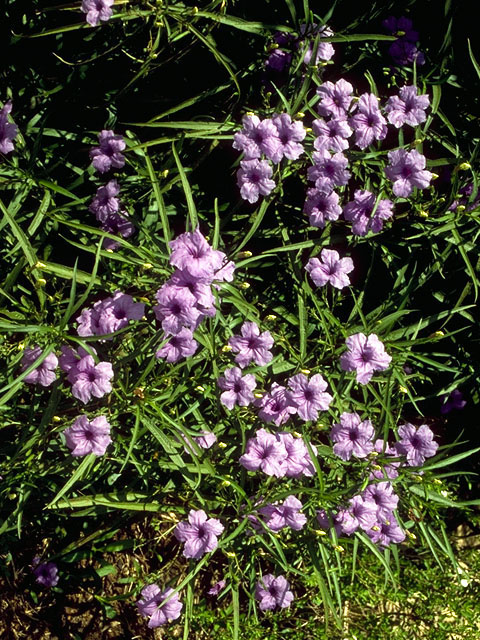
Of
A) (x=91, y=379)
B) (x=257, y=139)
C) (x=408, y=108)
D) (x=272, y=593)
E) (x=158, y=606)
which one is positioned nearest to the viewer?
(x=91, y=379)

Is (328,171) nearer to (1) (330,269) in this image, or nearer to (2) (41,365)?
(1) (330,269)

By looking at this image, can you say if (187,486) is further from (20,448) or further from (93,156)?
Result: (93,156)

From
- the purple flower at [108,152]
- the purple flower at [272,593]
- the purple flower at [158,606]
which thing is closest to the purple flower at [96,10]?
the purple flower at [108,152]

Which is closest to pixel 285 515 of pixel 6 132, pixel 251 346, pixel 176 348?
pixel 251 346

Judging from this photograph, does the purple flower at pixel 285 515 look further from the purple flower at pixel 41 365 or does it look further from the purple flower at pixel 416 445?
the purple flower at pixel 41 365

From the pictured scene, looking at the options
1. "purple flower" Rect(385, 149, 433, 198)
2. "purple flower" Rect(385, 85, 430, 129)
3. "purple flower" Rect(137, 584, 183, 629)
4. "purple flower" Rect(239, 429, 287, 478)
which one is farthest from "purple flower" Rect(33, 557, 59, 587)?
"purple flower" Rect(385, 85, 430, 129)

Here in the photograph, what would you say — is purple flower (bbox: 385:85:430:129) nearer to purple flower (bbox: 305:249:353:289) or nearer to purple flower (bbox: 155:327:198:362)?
purple flower (bbox: 305:249:353:289)
